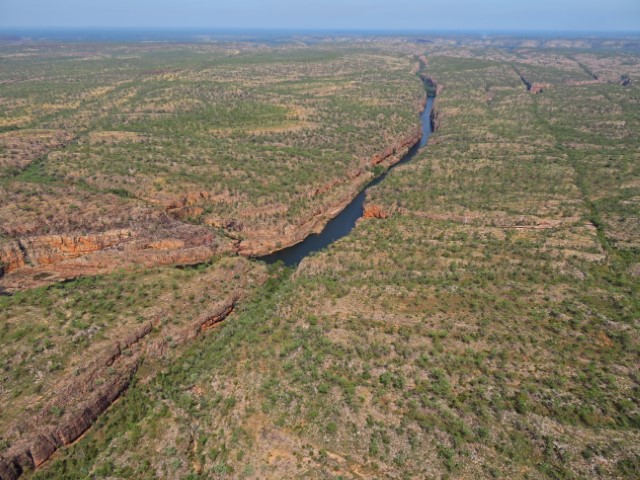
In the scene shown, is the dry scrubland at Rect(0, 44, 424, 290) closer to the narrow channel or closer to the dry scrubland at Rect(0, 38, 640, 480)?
the narrow channel

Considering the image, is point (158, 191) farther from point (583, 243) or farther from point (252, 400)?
point (583, 243)

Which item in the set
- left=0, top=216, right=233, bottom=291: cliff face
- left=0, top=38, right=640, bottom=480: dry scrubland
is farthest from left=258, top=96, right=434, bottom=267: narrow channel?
left=0, top=216, right=233, bottom=291: cliff face

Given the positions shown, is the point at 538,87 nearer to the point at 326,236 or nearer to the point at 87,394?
the point at 326,236

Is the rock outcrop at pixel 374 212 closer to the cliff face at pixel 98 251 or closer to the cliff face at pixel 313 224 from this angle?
the cliff face at pixel 313 224

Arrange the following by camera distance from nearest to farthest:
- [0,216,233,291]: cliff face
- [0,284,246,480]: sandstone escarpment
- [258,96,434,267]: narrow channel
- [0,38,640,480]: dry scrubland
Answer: [0,38,640,480]: dry scrubland
[0,284,246,480]: sandstone escarpment
[0,216,233,291]: cliff face
[258,96,434,267]: narrow channel

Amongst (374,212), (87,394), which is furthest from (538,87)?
(87,394)

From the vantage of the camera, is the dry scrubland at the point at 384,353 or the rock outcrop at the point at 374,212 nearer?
the dry scrubland at the point at 384,353

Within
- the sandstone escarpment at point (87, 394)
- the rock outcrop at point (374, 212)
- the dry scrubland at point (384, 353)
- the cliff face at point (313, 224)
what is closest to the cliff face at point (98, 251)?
the cliff face at point (313, 224)
